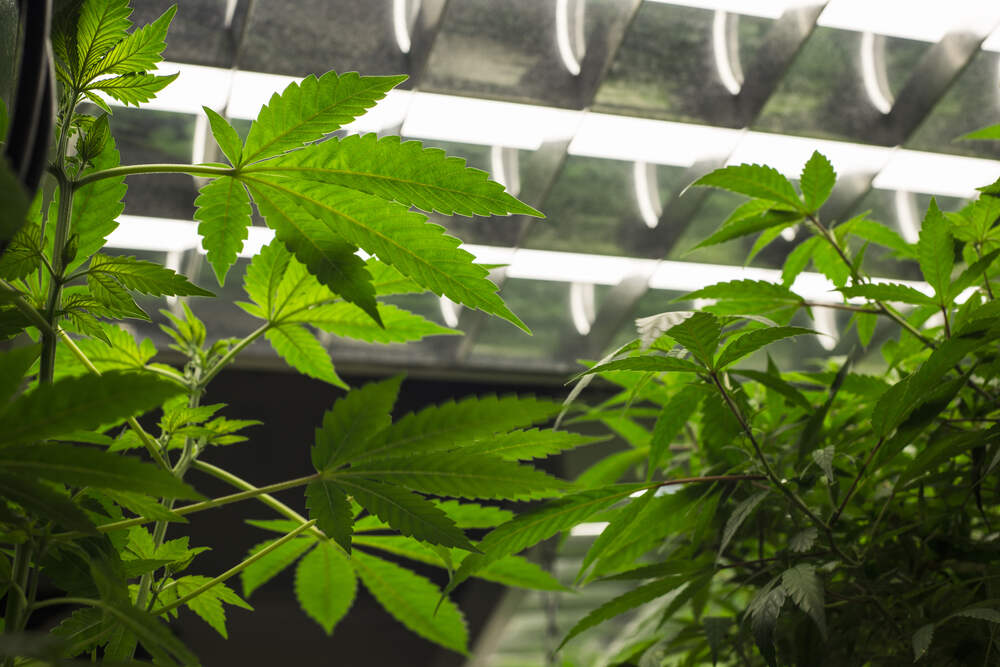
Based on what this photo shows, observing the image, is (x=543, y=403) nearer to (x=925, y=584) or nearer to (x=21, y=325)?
(x=21, y=325)

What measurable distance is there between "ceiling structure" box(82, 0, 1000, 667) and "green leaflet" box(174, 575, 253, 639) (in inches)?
84.1

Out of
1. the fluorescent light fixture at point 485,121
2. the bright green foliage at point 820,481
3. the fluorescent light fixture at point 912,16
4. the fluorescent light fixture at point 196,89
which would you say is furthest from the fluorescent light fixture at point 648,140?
the bright green foliage at point 820,481

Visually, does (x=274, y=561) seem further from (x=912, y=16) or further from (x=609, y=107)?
(x=912, y=16)

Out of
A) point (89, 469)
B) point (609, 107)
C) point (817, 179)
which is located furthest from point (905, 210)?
point (89, 469)

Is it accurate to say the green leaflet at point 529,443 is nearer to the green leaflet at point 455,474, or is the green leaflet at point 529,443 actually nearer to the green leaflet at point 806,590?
the green leaflet at point 455,474

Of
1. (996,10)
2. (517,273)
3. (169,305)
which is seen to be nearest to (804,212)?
(996,10)

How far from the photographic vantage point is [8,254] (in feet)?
1.55

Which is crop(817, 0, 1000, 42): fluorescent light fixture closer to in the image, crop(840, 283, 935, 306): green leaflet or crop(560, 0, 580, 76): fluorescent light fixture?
crop(560, 0, 580, 76): fluorescent light fixture

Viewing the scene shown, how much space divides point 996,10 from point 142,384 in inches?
152

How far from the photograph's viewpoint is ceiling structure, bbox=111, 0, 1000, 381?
3.07 meters

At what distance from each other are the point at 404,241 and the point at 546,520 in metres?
0.27

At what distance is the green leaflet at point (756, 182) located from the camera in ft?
2.78

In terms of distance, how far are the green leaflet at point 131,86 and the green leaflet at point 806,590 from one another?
0.57 m

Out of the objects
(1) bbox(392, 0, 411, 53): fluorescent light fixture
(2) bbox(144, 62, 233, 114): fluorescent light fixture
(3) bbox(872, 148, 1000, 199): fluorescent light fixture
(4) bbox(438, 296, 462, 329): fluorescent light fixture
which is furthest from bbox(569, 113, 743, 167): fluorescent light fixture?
(2) bbox(144, 62, 233, 114): fluorescent light fixture
